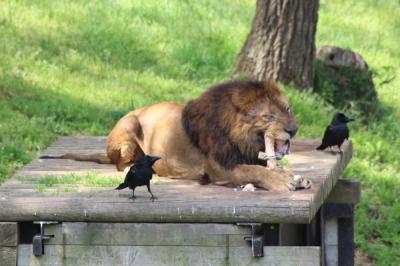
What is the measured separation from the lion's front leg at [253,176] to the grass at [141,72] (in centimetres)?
294

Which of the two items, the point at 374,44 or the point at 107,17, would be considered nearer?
the point at 107,17

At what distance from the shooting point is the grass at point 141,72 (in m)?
10.9

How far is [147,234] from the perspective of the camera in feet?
22.2

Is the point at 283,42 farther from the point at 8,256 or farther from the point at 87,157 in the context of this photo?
the point at 8,256

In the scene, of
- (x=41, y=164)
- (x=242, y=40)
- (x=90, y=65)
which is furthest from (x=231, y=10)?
(x=41, y=164)

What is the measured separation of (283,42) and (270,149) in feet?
18.0

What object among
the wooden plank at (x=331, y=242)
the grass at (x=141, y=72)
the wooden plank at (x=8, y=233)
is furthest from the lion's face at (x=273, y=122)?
the grass at (x=141, y=72)

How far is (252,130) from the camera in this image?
24.8 feet

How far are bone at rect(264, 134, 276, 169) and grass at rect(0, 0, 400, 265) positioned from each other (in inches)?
119

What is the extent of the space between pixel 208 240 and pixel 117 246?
60 cm

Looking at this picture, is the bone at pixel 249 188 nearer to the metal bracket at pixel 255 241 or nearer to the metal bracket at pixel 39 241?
the metal bracket at pixel 255 241

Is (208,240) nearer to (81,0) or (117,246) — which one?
(117,246)

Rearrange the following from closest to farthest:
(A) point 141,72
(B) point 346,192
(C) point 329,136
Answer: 1. (C) point 329,136
2. (B) point 346,192
3. (A) point 141,72

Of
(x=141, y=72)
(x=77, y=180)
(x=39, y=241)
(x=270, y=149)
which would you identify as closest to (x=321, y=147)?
(x=270, y=149)
